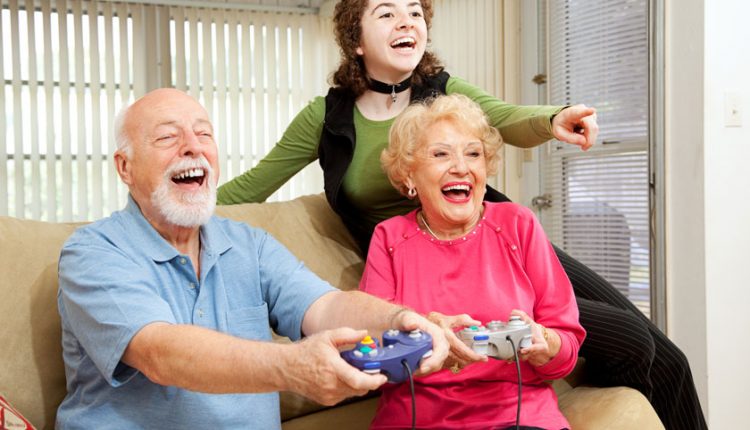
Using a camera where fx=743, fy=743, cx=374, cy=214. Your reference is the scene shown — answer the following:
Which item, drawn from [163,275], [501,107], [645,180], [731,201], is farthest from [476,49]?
[163,275]

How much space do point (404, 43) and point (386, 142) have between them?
0.25 meters

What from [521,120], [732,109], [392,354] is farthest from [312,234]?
[732,109]

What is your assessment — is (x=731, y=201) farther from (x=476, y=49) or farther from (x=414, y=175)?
(x=476, y=49)

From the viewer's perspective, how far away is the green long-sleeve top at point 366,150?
170cm

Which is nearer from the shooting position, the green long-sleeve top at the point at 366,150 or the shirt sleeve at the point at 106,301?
the shirt sleeve at the point at 106,301

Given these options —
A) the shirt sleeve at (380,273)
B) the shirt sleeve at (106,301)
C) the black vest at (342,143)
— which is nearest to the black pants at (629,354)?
the black vest at (342,143)

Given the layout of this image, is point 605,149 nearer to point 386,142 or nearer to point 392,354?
point 386,142

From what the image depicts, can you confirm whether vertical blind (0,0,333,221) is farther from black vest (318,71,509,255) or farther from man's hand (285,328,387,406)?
man's hand (285,328,387,406)

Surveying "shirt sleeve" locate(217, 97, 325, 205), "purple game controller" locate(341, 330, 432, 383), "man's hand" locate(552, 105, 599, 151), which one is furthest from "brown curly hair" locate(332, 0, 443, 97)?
"purple game controller" locate(341, 330, 432, 383)

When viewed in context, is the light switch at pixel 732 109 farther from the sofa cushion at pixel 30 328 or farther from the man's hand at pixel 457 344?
the sofa cushion at pixel 30 328

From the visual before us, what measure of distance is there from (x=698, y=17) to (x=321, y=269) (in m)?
1.74

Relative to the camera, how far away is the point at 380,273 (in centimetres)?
155

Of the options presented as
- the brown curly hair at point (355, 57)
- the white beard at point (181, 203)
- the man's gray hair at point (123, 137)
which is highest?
the brown curly hair at point (355, 57)

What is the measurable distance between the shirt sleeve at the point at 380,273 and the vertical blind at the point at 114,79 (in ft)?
13.9
